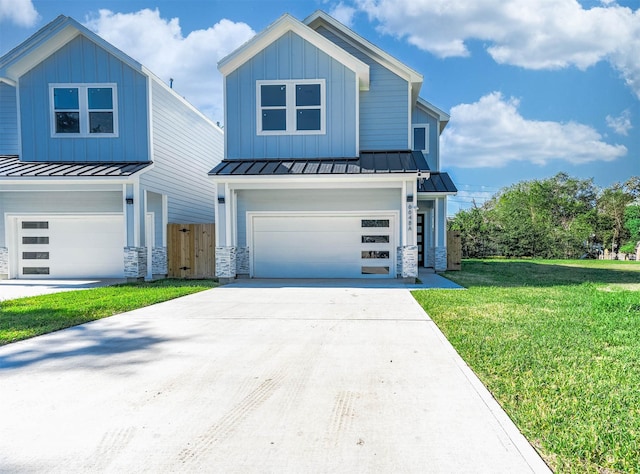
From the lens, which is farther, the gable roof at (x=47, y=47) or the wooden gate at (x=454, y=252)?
the wooden gate at (x=454, y=252)

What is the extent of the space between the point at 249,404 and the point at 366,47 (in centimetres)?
1220

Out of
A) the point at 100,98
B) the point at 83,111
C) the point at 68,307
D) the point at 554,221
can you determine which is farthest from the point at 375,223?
the point at 554,221

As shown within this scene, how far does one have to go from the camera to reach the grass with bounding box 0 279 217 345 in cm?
564

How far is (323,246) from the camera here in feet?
39.9

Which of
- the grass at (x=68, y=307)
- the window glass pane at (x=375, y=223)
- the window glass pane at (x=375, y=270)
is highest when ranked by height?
the window glass pane at (x=375, y=223)

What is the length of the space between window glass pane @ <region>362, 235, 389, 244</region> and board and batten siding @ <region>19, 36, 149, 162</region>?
7.39 meters

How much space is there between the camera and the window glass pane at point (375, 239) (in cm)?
1199

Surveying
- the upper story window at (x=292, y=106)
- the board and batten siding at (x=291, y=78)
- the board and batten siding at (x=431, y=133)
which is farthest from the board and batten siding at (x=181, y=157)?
the board and batten siding at (x=431, y=133)

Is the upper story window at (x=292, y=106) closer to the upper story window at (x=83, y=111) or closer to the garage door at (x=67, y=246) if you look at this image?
the upper story window at (x=83, y=111)

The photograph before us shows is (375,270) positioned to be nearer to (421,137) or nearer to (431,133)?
(421,137)

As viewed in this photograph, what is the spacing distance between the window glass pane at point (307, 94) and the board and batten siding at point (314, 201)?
2.68 meters

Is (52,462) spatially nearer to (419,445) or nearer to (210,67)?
(419,445)

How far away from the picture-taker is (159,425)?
2779mm

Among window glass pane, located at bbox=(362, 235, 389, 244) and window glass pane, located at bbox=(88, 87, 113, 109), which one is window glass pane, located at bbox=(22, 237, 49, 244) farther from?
window glass pane, located at bbox=(362, 235, 389, 244)
